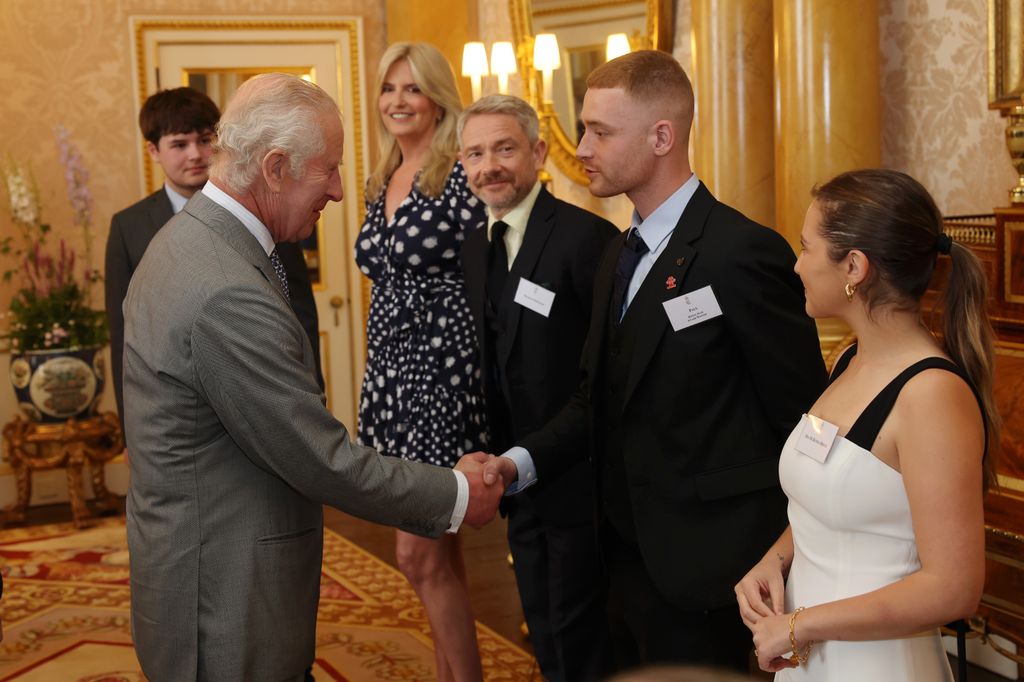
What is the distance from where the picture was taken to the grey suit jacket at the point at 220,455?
6.30 feet

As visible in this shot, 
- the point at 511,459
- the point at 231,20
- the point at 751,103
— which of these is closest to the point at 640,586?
the point at 511,459

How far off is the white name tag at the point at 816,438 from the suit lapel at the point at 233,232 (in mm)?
954

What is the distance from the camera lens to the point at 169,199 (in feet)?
12.6

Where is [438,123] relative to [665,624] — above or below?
above

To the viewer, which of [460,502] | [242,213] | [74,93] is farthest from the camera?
[74,93]

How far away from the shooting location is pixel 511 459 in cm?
271

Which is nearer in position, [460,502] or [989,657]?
[460,502]

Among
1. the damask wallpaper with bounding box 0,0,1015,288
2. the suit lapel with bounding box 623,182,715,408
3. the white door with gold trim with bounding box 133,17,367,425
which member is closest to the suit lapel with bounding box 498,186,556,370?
the suit lapel with bounding box 623,182,715,408

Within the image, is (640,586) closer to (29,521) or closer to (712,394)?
(712,394)

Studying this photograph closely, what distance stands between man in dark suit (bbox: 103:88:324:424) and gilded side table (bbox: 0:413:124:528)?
9.13 ft

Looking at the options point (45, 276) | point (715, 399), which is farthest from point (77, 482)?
point (715, 399)

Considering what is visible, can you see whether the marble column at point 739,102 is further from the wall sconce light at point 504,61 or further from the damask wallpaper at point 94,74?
the wall sconce light at point 504,61

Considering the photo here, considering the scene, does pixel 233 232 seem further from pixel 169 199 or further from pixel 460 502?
pixel 169 199

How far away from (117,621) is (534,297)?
9.02 feet
